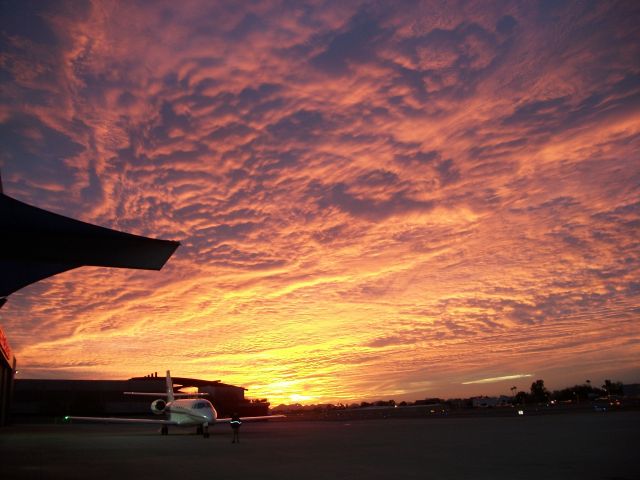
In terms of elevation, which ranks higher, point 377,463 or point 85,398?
point 85,398

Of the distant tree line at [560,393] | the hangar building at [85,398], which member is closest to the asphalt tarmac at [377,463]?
the hangar building at [85,398]

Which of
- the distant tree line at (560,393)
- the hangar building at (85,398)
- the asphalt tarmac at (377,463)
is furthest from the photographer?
the distant tree line at (560,393)

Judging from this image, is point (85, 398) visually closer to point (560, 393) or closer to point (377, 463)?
point (377, 463)

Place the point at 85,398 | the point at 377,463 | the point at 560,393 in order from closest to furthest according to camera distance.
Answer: the point at 377,463 < the point at 85,398 < the point at 560,393

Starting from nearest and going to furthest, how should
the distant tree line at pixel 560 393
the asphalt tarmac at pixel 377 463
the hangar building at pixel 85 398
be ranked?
the asphalt tarmac at pixel 377 463 < the hangar building at pixel 85 398 < the distant tree line at pixel 560 393

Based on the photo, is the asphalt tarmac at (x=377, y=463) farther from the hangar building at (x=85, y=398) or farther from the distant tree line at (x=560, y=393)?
the distant tree line at (x=560, y=393)

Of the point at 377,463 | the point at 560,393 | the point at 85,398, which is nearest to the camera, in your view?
the point at 377,463

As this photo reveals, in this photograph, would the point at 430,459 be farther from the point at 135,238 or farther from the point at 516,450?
the point at 135,238

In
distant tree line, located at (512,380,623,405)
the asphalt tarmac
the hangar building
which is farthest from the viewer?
distant tree line, located at (512,380,623,405)

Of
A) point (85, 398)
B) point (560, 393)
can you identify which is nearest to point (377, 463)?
point (85, 398)

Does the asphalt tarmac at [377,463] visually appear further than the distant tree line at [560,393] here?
No

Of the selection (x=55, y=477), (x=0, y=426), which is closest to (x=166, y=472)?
(x=55, y=477)

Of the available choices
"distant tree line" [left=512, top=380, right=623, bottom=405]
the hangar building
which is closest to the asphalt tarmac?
the hangar building

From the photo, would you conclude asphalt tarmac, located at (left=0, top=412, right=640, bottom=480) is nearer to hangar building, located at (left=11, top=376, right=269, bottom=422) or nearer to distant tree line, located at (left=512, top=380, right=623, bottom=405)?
hangar building, located at (left=11, top=376, right=269, bottom=422)
